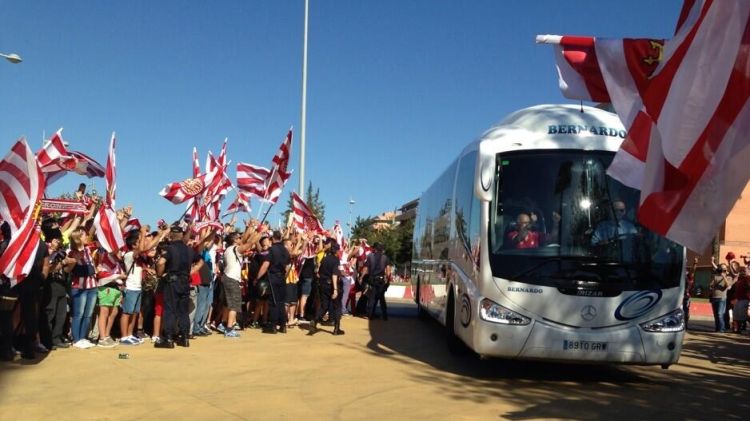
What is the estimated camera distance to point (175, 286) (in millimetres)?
10570

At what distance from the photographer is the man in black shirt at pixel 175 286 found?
1053cm

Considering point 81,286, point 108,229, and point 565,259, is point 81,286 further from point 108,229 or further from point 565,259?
point 565,259

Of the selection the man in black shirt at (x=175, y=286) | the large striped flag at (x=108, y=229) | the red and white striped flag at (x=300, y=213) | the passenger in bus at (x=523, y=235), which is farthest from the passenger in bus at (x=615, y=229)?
the red and white striped flag at (x=300, y=213)

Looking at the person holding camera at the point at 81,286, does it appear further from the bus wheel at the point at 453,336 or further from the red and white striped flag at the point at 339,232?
the red and white striped flag at the point at 339,232

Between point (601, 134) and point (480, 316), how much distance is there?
2926mm

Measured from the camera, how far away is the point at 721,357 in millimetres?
12367

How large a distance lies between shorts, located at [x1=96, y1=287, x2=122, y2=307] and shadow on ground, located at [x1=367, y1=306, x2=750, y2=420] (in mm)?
4230

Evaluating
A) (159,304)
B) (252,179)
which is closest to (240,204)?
(252,179)

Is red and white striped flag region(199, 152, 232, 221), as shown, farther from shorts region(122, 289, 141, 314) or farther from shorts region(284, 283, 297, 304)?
shorts region(122, 289, 141, 314)

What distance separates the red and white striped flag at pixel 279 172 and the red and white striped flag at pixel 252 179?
0.21 meters

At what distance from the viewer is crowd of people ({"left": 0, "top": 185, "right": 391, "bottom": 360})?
9305mm

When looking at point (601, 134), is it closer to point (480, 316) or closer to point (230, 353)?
point (480, 316)

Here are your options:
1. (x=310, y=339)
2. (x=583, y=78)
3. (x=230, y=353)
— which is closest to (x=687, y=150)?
(x=583, y=78)

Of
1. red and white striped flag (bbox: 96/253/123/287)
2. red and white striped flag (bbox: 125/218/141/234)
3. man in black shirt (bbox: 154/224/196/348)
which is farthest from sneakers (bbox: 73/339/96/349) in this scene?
red and white striped flag (bbox: 125/218/141/234)
